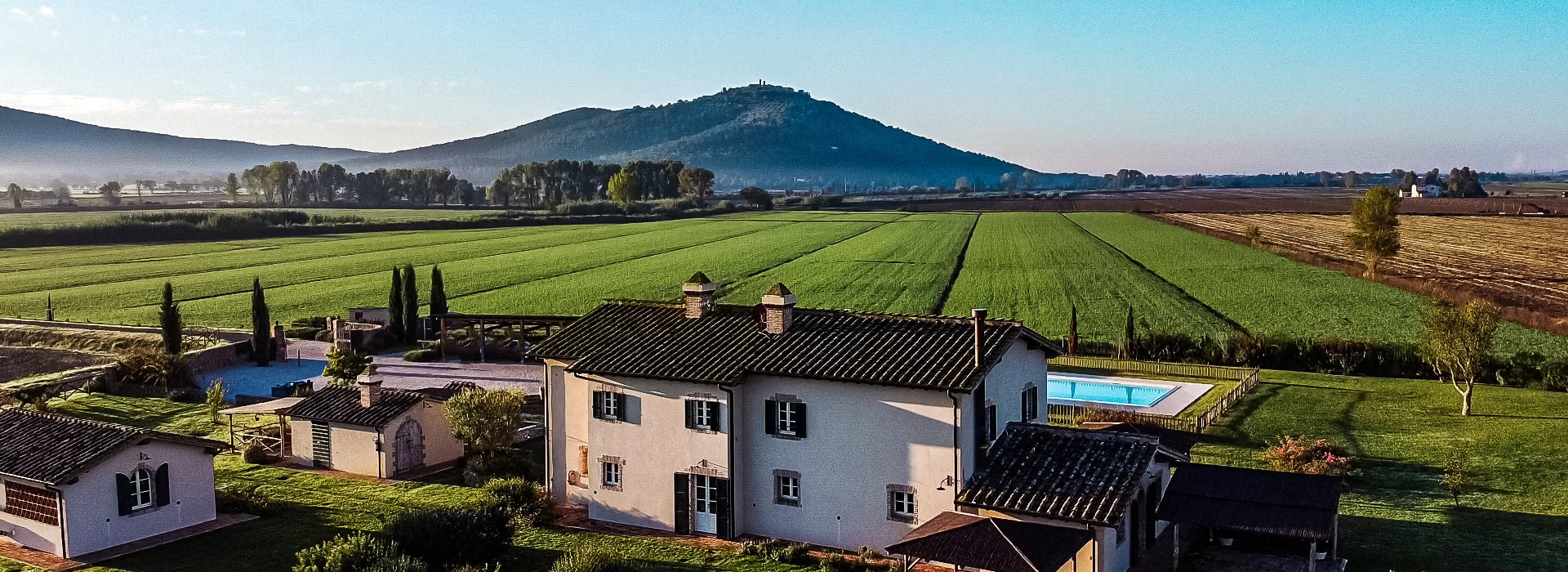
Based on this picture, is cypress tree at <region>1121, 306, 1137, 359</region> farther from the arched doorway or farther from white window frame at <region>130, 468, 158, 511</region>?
white window frame at <region>130, 468, 158, 511</region>

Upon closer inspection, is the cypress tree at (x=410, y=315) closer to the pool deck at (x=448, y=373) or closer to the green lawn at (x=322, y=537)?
the pool deck at (x=448, y=373)

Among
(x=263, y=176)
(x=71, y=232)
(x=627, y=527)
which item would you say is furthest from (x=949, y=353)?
(x=263, y=176)

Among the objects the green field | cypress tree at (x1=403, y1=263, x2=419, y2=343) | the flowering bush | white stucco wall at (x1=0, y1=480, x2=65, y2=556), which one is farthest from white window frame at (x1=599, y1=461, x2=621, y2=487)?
the green field

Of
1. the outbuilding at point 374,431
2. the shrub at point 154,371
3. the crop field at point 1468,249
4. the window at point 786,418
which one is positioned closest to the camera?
the window at point 786,418

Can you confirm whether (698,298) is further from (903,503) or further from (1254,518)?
(1254,518)

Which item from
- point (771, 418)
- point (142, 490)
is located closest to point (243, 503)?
point (142, 490)

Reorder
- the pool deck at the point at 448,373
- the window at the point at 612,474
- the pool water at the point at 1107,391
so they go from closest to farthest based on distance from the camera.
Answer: the window at the point at 612,474
the pool water at the point at 1107,391
the pool deck at the point at 448,373

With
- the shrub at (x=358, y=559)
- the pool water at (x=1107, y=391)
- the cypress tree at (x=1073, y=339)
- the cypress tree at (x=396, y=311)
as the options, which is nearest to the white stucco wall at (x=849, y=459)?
the shrub at (x=358, y=559)
